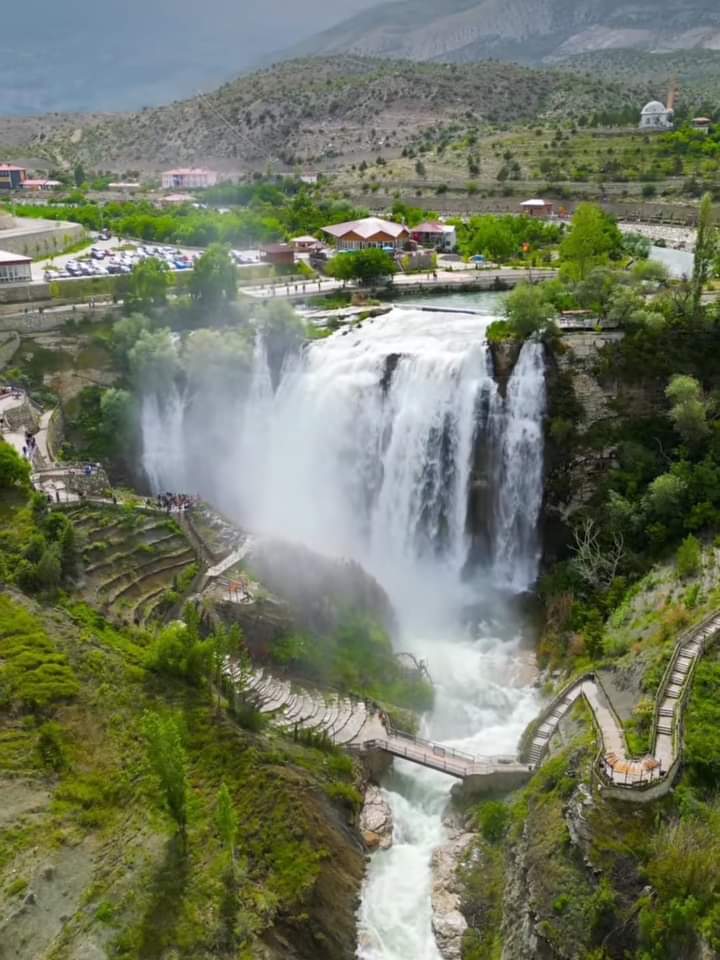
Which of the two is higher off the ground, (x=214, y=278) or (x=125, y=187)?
(x=125, y=187)

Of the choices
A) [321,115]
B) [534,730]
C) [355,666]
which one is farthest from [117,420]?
[321,115]

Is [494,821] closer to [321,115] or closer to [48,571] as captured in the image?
[48,571]

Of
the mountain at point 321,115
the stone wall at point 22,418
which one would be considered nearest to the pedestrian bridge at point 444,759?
the stone wall at point 22,418

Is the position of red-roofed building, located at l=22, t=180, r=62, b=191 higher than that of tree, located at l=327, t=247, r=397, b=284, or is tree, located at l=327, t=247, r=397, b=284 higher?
red-roofed building, located at l=22, t=180, r=62, b=191

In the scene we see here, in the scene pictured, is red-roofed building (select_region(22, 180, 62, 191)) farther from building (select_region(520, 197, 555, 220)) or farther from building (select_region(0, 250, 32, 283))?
building (select_region(520, 197, 555, 220))

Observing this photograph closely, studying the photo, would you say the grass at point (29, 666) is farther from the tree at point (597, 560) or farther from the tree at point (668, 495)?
the tree at point (668, 495)

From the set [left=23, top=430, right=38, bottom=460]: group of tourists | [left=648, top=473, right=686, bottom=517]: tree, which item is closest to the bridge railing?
[left=648, top=473, right=686, bottom=517]: tree
